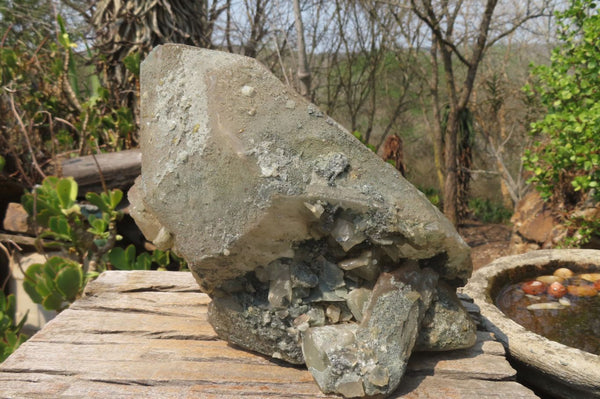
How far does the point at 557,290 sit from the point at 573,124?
1.37m

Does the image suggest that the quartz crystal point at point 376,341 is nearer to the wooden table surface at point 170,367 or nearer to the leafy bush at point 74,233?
the wooden table surface at point 170,367

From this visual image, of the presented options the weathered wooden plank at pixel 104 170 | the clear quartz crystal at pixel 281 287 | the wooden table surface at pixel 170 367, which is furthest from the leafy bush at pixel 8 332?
the clear quartz crystal at pixel 281 287

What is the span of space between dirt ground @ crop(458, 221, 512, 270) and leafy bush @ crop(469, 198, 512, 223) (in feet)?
0.63

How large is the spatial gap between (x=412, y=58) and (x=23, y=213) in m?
5.88

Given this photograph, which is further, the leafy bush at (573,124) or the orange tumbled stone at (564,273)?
the leafy bush at (573,124)

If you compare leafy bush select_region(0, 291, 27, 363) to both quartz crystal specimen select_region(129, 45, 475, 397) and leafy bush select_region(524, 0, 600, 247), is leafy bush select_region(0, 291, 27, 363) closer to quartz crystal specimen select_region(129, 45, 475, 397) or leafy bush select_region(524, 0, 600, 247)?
quartz crystal specimen select_region(129, 45, 475, 397)

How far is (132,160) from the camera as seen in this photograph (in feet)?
13.6

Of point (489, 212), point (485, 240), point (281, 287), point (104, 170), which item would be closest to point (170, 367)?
point (281, 287)

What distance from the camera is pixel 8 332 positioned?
279cm

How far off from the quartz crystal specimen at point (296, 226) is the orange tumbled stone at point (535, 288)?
3.67 feet

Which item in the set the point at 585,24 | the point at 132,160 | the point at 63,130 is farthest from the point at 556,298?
the point at 63,130

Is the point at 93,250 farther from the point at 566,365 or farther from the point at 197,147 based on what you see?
the point at 566,365

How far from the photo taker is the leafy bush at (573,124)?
320cm

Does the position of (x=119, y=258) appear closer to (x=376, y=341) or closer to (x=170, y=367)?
(x=170, y=367)
